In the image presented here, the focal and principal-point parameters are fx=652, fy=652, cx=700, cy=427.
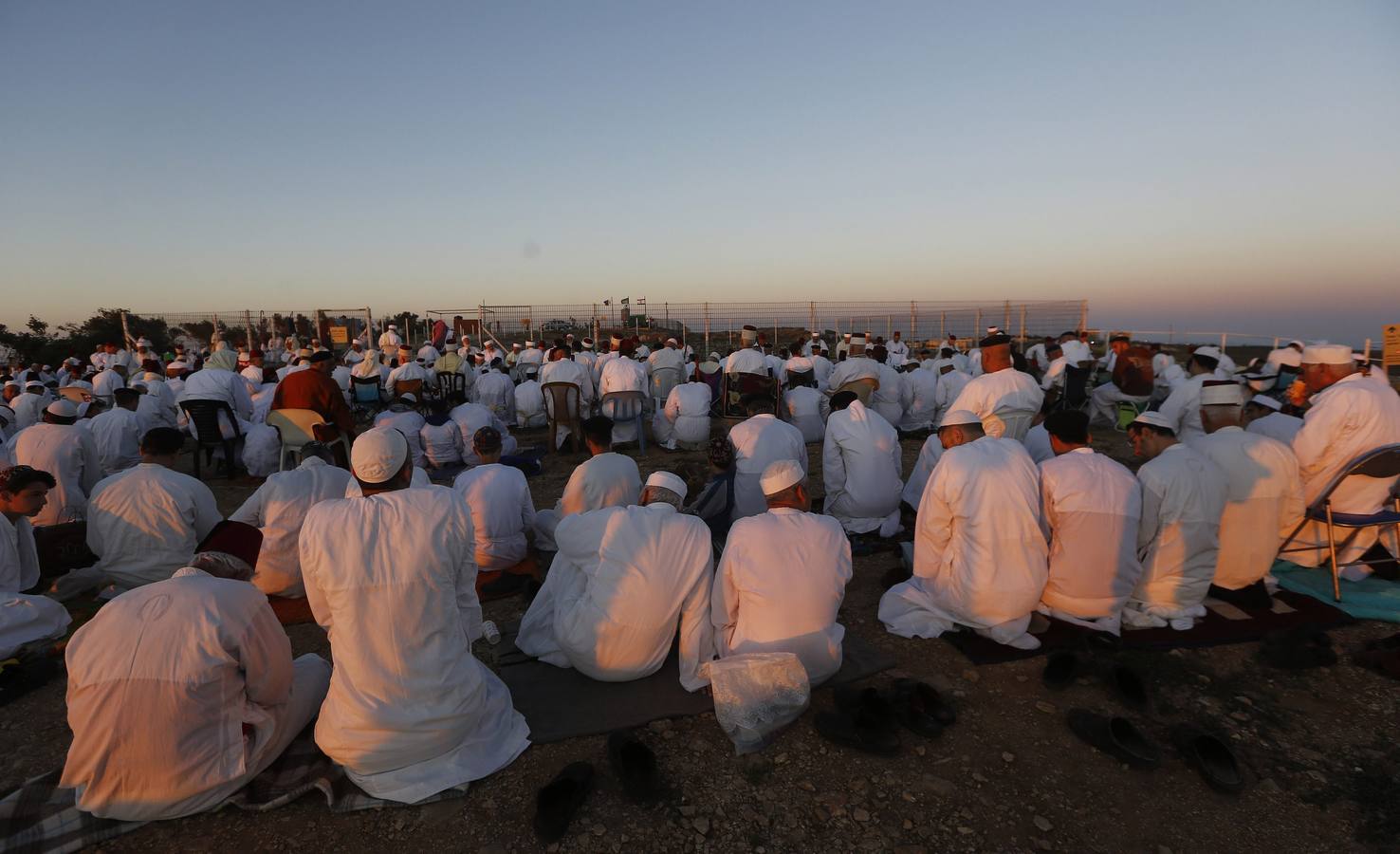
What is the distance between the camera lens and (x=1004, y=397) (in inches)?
215

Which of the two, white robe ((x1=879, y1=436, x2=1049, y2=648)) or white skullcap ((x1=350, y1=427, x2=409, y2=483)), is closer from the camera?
white skullcap ((x1=350, y1=427, x2=409, y2=483))

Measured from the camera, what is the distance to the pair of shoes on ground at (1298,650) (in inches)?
133

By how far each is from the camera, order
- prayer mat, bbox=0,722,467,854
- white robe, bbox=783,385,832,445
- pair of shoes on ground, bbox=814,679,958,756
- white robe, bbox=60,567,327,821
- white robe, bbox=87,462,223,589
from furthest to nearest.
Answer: white robe, bbox=783,385,832,445 → white robe, bbox=87,462,223,589 → pair of shoes on ground, bbox=814,679,958,756 → prayer mat, bbox=0,722,467,854 → white robe, bbox=60,567,327,821

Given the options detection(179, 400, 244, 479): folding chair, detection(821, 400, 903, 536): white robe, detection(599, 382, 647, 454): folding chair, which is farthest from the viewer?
detection(599, 382, 647, 454): folding chair

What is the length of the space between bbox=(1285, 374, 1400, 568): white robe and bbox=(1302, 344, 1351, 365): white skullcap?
534 millimetres

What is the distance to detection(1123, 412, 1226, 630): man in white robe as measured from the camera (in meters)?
3.69

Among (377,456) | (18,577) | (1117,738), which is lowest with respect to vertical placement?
(1117,738)

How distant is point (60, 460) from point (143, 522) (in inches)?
73.4

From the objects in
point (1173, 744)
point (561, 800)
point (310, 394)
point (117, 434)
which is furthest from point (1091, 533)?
point (117, 434)

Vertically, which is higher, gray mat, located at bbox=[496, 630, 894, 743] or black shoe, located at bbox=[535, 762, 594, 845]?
black shoe, located at bbox=[535, 762, 594, 845]

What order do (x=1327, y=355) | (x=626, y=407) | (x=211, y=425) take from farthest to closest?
(x=626, y=407), (x=211, y=425), (x=1327, y=355)

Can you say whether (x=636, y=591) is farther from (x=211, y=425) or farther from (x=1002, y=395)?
(x=211, y=425)

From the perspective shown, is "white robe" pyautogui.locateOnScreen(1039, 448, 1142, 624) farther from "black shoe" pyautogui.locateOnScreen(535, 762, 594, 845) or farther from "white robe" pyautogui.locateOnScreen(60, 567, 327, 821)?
"white robe" pyautogui.locateOnScreen(60, 567, 327, 821)

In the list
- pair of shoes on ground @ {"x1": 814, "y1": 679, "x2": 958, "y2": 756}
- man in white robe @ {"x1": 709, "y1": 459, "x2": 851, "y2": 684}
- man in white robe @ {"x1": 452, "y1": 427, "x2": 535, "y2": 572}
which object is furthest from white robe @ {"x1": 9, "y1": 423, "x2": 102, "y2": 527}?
pair of shoes on ground @ {"x1": 814, "y1": 679, "x2": 958, "y2": 756}
